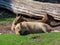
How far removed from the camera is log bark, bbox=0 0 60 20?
11.0 metres

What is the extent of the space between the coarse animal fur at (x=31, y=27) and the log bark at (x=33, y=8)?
1494 mm

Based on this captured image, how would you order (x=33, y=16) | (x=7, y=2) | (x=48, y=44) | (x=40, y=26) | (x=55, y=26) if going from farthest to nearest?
1. (x=7, y=2)
2. (x=33, y=16)
3. (x=55, y=26)
4. (x=40, y=26)
5. (x=48, y=44)

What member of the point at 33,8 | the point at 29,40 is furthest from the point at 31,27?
the point at 33,8

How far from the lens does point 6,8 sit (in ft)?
43.5

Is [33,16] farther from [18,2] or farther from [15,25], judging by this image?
[15,25]

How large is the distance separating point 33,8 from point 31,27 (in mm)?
2511

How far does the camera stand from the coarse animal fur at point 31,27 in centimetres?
898

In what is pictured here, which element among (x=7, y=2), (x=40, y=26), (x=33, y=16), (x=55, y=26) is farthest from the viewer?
(x=7, y=2)

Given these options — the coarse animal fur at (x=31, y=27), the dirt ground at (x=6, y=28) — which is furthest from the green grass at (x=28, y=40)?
the dirt ground at (x=6, y=28)

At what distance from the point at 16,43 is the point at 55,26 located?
2.94 metres

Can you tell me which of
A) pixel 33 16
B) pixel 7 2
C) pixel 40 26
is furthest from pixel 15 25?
pixel 7 2

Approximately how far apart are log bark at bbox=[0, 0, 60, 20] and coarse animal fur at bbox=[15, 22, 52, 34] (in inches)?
58.8

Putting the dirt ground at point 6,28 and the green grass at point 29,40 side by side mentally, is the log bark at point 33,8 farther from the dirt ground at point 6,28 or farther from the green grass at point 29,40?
the green grass at point 29,40

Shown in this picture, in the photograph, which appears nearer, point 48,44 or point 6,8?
point 48,44
